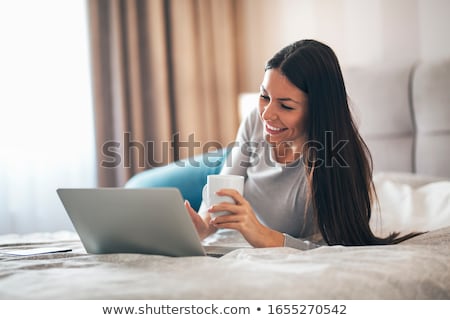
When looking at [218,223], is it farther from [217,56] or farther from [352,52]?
[217,56]

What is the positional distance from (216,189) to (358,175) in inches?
17.2

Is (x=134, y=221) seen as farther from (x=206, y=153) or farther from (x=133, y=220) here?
(x=206, y=153)

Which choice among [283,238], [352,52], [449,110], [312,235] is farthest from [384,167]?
[283,238]

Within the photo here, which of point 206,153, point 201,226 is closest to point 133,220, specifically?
point 201,226

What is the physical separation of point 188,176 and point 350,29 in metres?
1.12

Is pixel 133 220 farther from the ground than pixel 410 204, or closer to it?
farther from the ground

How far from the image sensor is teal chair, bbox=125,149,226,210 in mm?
2236

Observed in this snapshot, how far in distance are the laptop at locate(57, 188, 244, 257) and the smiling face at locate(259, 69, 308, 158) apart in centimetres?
40

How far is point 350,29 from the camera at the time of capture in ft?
8.90

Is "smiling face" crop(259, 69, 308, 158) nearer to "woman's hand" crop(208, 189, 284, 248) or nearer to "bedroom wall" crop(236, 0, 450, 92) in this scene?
"woman's hand" crop(208, 189, 284, 248)

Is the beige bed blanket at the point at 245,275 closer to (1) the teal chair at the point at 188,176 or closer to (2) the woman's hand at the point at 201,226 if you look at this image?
(2) the woman's hand at the point at 201,226

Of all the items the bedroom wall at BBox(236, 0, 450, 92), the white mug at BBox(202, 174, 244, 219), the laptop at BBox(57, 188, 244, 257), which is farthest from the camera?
the bedroom wall at BBox(236, 0, 450, 92)

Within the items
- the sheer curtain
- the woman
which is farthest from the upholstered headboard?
the sheer curtain

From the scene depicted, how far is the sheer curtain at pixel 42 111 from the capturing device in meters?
2.66
